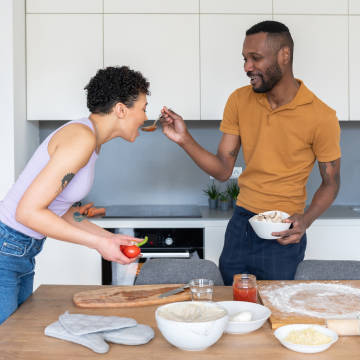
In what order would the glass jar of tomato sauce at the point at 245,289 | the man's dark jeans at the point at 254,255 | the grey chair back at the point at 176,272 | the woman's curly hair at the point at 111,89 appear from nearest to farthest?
the glass jar of tomato sauce at the point at 245,289
the woman's curly hair at the point at 111,89
the grey chair back at the point at 176,272
the man's dark jeans at the point at 254,255

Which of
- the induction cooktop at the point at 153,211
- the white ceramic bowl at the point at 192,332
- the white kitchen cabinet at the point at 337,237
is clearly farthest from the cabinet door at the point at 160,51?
the white ceramic bowl at the point at 192,332

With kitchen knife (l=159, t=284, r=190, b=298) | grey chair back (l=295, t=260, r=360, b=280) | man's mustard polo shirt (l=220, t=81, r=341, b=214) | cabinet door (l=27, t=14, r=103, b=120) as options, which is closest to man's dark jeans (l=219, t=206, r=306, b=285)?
man's mustard polo shirt (l=220, t=81, r=341, b=214)

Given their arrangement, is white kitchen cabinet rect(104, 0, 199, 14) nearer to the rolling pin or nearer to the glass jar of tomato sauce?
the glass jar of tomato sauce

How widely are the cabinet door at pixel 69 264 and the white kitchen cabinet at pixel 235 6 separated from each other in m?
1.67

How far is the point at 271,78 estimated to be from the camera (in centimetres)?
207

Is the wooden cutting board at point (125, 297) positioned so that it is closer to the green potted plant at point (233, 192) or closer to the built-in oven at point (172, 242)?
the built-in oven at point (172, 242)

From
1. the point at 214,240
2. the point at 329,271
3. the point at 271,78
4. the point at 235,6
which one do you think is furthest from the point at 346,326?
the point at 235,6

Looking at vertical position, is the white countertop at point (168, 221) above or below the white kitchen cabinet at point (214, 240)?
above

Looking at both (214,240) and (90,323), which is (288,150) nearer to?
(214,240)

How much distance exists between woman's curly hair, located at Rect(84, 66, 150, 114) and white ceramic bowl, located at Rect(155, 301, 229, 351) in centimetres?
79

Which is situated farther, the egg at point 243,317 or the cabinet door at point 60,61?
the cabinet door at point 60,61

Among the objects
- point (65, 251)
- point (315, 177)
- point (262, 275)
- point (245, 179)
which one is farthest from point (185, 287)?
point (315, 177)

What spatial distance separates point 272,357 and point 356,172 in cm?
265

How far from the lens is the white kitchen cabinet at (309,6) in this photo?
2.98 meters
